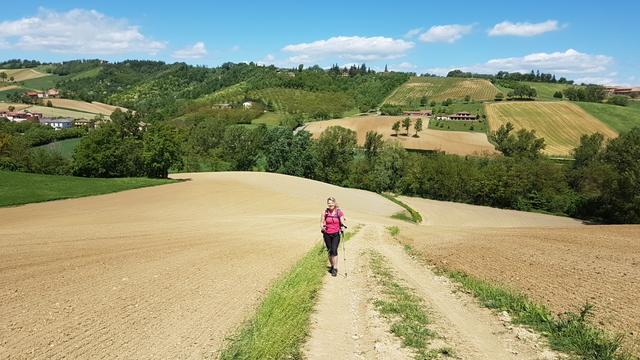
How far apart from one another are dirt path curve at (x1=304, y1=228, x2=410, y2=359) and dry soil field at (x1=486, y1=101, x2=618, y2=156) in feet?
420

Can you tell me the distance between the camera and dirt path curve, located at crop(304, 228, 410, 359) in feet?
31.6

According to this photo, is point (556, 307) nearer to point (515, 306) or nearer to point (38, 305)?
point (515, 306)

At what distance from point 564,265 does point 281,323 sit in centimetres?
1515

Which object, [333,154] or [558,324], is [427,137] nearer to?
[333,154]

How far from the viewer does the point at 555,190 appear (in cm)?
8538

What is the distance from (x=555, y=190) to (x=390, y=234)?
65.3 meters

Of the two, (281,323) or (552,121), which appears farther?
(552,121)

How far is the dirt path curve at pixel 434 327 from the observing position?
9.71m

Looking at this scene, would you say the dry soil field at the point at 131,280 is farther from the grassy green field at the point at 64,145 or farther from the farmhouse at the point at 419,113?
the farmhouse at the point at 419,113

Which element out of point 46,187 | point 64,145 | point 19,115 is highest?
point 19,115

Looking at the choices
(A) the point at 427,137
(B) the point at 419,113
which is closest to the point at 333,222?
(A) the point at 427,137

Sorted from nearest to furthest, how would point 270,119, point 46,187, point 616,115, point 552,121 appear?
point 46,187, point 552,121, point 616,115, point 270,119

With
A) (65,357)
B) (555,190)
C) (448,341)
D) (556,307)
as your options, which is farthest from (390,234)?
(555,190)

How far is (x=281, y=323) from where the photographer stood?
1100cm
